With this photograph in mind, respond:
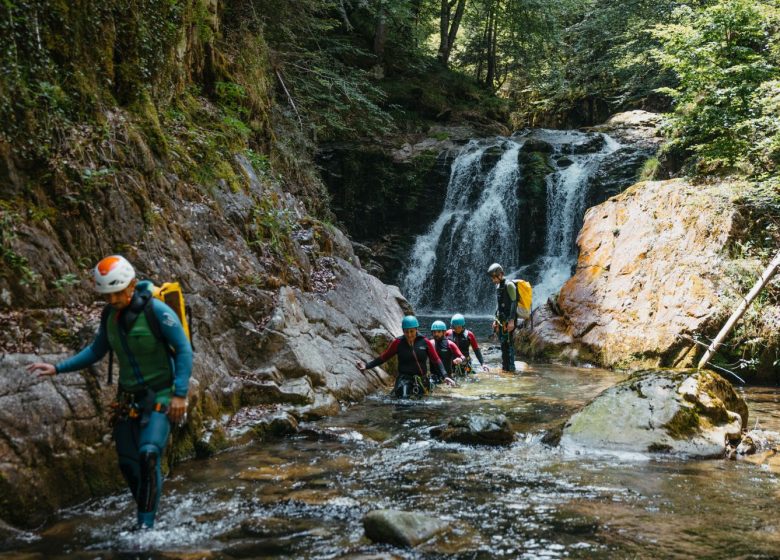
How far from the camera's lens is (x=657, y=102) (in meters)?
30.2

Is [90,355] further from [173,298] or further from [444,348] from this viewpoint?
[444,348]

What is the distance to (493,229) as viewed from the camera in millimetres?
23531

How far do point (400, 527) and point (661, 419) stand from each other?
3874mm

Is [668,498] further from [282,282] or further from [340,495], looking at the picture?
[282,282]

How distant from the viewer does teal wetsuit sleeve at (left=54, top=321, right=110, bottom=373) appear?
169 inches

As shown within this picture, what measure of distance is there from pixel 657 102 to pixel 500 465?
29.3m

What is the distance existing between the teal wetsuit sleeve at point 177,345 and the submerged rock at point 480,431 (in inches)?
146

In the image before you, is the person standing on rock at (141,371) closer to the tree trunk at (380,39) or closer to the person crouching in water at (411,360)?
the person crouching in water at (411,360)

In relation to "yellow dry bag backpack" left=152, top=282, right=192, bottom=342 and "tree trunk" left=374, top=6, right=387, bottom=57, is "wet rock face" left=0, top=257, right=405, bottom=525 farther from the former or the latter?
"tree trunk" left=374, top=6, right=387, bottom=57

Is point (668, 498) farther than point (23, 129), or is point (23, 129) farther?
point (23, 129)

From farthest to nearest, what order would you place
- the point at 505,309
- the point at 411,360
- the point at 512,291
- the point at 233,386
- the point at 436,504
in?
the point at 505,309 → the point at 512,291 → the point at 411,360 → the point at 233,386 → the point at 436,504

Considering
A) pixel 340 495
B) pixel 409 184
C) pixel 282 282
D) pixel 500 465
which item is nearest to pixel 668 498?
pixel 500 465

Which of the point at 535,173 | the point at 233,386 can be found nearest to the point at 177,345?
the point at 233,386

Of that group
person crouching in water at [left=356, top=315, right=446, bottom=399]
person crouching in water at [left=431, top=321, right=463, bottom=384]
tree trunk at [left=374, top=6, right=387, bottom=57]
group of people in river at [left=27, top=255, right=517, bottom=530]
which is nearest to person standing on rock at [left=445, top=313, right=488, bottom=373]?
person crouching in water at [left=431, top=321, right=463, bottom=384]
